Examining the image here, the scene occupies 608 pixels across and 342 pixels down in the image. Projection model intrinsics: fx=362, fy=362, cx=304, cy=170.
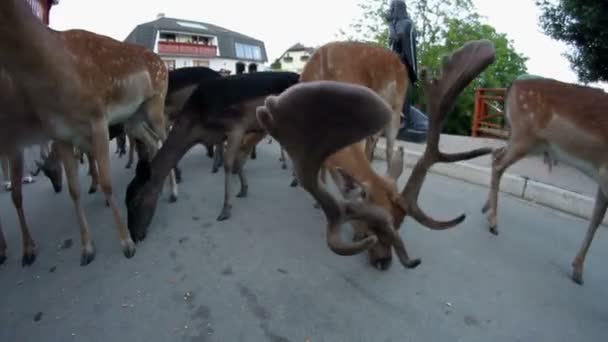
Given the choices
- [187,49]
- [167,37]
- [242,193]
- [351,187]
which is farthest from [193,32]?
[351,187]

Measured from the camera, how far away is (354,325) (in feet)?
6.86

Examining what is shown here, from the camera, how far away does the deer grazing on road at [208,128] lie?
3.30 meters

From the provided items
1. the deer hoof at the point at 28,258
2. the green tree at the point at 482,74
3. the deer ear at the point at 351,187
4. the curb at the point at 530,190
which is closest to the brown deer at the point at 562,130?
the curb at the point at 530,190

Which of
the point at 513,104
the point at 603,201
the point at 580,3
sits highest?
the point at 580,3

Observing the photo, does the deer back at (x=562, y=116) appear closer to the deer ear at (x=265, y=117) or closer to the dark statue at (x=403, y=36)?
the dark statue at (x=403, y=36)

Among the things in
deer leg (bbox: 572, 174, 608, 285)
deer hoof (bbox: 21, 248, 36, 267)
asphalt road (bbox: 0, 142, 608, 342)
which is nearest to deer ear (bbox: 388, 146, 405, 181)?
asphalt road (bbox: 0, 142, 608, 342)

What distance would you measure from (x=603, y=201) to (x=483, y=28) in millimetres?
23544

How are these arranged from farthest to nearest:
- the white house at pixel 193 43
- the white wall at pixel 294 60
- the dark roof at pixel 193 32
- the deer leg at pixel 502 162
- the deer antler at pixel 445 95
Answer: the white wall at pixel 294 60 → the white house at pixel 193 43 → the dark roof at pixel 193 32 → the deer leg at pixel 502 162 → the deer antler at pixel 445 95

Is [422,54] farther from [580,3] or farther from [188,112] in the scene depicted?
[188,112]

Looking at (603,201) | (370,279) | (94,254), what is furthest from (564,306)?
(94,254)

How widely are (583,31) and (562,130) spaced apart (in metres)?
4.04

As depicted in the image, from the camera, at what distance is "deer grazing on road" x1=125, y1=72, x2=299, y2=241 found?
130 inches

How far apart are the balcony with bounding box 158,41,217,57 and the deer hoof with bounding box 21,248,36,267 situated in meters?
38.2

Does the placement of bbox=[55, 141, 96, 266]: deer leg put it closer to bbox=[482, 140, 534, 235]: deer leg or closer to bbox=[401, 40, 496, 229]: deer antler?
bbox=[401, 40, 496, 229]: deer antler
